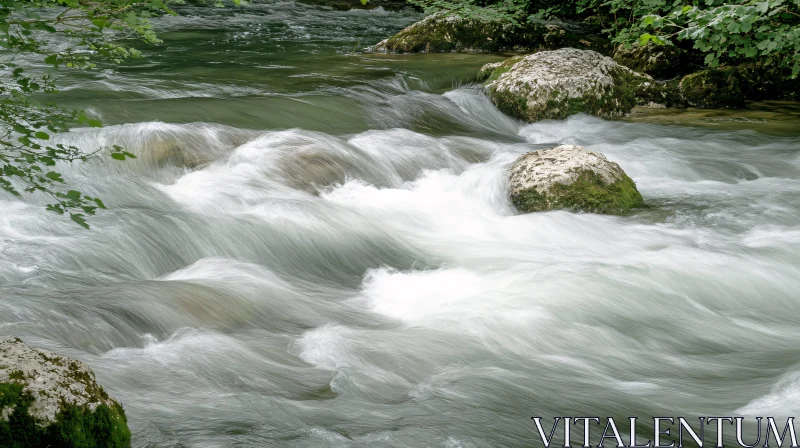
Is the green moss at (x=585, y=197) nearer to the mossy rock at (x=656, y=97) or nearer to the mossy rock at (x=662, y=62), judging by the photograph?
the mossy rock at (x=656, y=97)

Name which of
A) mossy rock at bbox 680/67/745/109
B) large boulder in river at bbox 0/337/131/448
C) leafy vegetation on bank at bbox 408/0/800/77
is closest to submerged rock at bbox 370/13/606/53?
leafy vegetation on bank at bbox 408/0/800/77

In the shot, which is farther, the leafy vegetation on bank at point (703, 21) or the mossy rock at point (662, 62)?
the mossy rock at point (662, 62)

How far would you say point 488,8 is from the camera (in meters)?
12.9

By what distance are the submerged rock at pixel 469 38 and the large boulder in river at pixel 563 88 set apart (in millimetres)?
2974

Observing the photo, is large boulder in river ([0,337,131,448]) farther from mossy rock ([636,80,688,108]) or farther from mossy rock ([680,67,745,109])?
mossy rock ([680,67,745,109])

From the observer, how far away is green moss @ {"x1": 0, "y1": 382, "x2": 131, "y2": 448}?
2.57 metres

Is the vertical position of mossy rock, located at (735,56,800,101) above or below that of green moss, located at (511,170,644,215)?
above

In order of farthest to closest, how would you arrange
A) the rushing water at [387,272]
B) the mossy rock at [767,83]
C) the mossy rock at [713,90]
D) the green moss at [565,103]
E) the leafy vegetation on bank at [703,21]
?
the mossy rock at [767,83], the mossy rock at [713,90], the green moss at [565,103], the leafy vegetation on bank at [703,21], the rushing water at [387,272]

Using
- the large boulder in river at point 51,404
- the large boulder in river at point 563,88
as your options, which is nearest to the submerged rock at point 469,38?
the large boulder in river at point 563,88

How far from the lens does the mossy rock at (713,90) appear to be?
10.3 meters

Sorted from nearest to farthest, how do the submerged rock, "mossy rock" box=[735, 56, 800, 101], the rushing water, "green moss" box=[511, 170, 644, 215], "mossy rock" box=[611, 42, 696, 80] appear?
1. the rushing water
2. "green moss" box=[511, 170, 644, 215]
3. "mossy rock" box=[735, 56, 800, 101]
4. "mossy rock" box=[611, 42, 696, 80]
5. the submerged rock

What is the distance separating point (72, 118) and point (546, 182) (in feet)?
15.5

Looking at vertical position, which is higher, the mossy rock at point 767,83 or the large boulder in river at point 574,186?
the mossy rock at point 767,83

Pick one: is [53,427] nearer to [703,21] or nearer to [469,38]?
[703,21]
